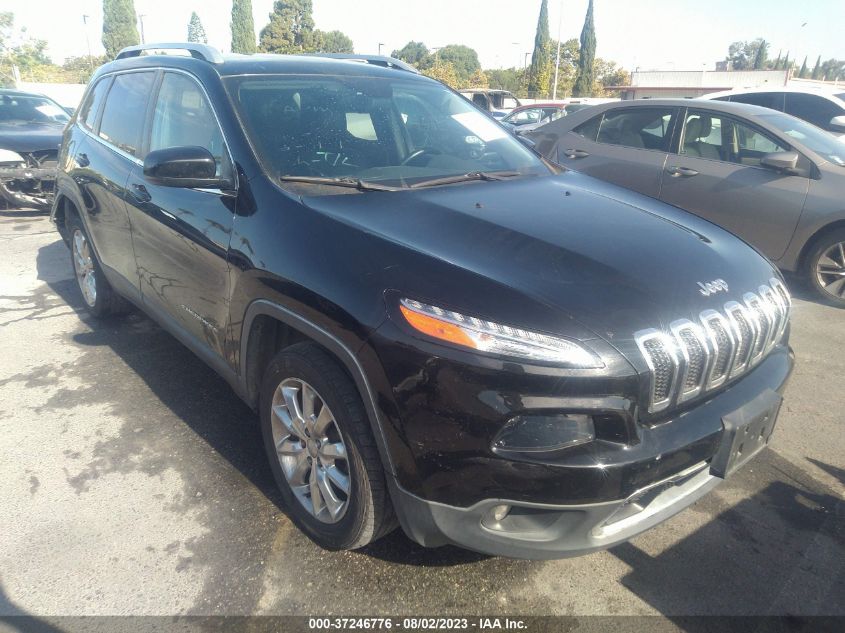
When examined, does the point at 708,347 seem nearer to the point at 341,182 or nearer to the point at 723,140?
the point at 341,182

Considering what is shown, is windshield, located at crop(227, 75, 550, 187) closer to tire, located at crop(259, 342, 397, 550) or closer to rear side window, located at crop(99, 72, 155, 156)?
tire, located at crop(259, 342, 397, 550)

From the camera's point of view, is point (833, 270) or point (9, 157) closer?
point (833, 270)

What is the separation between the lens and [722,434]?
1959 millimetres

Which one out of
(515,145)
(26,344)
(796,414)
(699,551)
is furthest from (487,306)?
(26,344)

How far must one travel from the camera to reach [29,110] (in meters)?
9.17

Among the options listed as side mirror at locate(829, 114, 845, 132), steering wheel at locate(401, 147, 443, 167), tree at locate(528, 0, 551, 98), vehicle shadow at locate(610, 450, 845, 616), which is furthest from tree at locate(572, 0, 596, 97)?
vehicle shadow at locate(610, 450, 845, 616)

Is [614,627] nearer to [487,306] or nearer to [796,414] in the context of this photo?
[487,306]

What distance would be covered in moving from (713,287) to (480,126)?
177 centimetres

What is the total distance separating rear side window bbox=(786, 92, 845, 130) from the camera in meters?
8.61

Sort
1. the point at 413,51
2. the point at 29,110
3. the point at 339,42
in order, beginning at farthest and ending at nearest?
1. the point at 413,51
2. the point at 339,42
3. the point at 29,110

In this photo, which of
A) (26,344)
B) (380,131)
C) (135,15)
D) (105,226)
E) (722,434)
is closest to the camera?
(722,434)

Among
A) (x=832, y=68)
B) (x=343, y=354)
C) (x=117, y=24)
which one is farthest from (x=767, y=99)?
(x=832, y=68)

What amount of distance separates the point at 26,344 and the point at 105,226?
114 centimetres

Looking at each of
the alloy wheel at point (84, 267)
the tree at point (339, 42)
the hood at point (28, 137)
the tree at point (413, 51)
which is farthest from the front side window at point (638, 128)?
the tree at point (413, 51)
